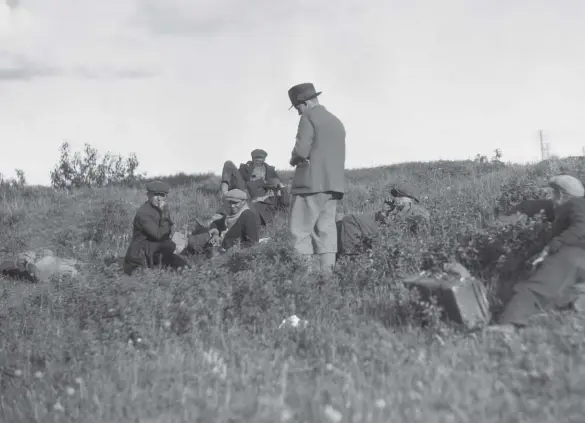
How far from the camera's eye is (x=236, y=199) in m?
10.8

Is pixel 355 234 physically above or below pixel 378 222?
below

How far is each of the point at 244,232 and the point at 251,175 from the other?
2.68 metres

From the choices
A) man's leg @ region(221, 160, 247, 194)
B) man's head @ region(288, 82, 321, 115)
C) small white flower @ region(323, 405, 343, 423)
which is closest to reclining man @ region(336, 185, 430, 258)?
man's head @ region(288, 82, 321, 115)

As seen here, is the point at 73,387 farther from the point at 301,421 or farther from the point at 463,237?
the point at 463,237

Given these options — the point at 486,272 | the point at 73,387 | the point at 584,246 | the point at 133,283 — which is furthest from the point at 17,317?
the point at 584,246

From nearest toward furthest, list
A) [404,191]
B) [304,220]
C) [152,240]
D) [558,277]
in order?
[558,277]
[304,220]
[404,191]
[152,240]

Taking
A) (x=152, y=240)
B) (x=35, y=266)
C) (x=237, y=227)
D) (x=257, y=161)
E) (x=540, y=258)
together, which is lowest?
(x=540, y=258)

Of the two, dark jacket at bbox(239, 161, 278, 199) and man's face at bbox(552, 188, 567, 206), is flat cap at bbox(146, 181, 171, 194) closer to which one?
dark jacket at bbox(239, 161, 278, 199)

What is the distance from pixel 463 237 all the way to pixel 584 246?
2083mm

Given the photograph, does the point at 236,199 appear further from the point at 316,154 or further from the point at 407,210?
the point at 316,154

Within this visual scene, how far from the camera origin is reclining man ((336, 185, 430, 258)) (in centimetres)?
902

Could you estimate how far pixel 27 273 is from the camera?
1120cm

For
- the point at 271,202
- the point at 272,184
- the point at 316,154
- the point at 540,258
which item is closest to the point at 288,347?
the point at 540,258

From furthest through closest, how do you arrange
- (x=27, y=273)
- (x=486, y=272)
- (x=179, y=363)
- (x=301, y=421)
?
(x=27, y=273) < (x=486, y=272) < (x=179, y=363) < (x=301, y=421)
